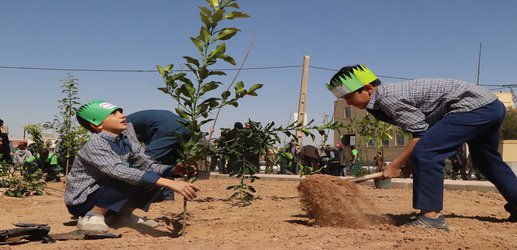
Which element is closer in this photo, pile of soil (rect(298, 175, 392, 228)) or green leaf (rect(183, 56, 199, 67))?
green leaf (rect(183, 56, 199, 67))

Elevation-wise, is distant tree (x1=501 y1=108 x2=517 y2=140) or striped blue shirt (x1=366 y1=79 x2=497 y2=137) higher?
distant tree (x1=501 y1=108 x2=517 y2=140)

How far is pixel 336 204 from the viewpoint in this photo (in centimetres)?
335

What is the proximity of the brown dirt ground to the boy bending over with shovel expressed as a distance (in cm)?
32

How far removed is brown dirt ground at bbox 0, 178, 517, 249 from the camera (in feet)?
8.22

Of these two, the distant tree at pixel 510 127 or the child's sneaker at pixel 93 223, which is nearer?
the child's sneaker at pixel 93 223

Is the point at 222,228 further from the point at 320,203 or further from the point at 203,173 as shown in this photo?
the point at 203,173

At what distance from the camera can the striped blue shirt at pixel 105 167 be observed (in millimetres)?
2918

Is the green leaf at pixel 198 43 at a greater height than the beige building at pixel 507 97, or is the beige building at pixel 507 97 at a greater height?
the beige building at pixel 507 97

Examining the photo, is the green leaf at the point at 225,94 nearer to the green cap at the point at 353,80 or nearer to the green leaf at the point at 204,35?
the green leaf at the point at 204,35

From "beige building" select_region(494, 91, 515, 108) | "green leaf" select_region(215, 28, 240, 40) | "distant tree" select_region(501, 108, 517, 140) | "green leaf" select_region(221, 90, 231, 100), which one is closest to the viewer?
"green leaf" select_region(215, 28, 240, 40)

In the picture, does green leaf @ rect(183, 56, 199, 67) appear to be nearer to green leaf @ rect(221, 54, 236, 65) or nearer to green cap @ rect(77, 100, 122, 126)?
green leaf @ rect(221, 54, 236, 65)

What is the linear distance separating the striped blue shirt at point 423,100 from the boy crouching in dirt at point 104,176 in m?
1.47

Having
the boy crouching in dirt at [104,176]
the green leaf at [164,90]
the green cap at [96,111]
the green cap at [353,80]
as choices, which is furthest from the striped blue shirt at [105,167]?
the green cap at [353,80]

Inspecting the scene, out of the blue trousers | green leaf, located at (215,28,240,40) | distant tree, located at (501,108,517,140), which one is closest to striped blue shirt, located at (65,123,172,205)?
green leaf, located at (215,28,240,40)
